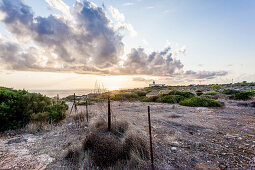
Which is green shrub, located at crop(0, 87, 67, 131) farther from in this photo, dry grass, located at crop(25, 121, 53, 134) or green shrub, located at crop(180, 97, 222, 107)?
green shrub, located at crop(180, 97, 222, 107)

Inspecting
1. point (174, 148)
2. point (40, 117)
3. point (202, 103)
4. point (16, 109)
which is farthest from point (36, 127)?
point (202, 103)

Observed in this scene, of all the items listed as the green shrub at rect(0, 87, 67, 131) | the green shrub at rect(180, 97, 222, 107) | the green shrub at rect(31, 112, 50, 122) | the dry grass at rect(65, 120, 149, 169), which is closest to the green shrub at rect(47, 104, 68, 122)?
the green shrub at rect(0, 87, 67, 131)

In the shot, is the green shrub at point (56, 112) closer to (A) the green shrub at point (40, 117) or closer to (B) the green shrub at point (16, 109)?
(B) the green shrub at point (16, 109)

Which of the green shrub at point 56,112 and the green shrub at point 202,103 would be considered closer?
the green shrub at point 56,112

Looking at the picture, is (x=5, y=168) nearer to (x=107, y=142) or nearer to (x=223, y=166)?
(x=107, y=142)

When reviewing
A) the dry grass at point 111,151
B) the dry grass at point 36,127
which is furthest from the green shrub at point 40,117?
the dry grass at point 111,151

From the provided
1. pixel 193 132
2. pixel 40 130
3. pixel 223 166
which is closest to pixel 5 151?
pixel 40 130

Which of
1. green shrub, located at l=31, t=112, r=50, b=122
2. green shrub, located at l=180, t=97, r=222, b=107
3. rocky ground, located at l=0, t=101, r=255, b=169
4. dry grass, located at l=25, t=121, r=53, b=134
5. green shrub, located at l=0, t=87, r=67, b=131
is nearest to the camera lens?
rocky ground, located at l=0, t=101, r=255, b=169

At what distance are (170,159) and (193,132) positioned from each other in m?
2.30

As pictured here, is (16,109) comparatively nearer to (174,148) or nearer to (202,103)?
(174,148)

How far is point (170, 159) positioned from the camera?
3049 millimetres

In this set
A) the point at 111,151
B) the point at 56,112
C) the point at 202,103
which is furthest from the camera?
the point at 202,103

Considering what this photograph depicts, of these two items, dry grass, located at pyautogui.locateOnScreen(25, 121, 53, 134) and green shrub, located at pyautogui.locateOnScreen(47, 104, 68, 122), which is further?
green shrub, located at pyautogui.locateOnScreen(47, 104, 68, 122)

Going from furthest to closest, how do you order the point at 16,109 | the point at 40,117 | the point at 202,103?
the point at 202,103, the point at 40,117, the point at 16,109
